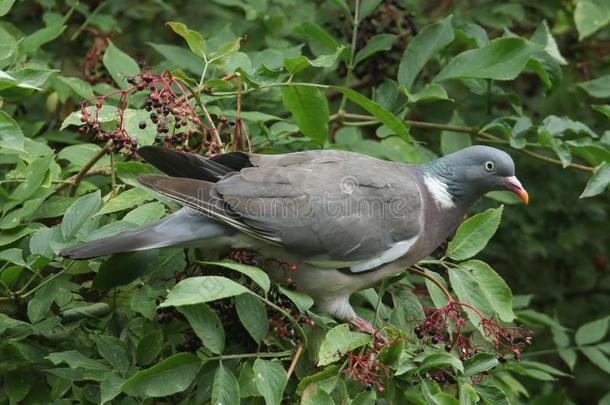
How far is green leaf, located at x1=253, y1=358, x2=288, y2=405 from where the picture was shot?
217cm

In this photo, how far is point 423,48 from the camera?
11.1 feet

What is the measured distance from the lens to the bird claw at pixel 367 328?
2.50 m

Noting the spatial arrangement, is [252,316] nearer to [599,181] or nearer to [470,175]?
[470,175]

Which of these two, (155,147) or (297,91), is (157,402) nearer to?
(155,147)

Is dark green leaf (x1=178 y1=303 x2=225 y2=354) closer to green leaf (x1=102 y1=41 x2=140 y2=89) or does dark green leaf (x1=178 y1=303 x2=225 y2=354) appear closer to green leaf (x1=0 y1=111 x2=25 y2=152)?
green leaf (x1=0 y1=111 x2=25 y2=152)

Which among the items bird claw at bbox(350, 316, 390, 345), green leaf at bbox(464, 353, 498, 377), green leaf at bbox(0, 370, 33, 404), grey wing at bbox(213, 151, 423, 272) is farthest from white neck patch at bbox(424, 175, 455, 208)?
green leaf at bbox(0, 370, 33, 404)

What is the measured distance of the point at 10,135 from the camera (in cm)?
231

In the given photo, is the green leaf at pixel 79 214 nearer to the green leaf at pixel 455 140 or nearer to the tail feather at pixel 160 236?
the tail feather at pixel 160 236

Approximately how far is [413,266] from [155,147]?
0.97 m

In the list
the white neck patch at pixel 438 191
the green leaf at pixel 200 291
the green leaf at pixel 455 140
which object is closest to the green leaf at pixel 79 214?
the green leaf at pixel 200 291

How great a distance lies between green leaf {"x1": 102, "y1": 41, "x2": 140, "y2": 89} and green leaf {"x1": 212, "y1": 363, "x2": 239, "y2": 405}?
1241mm

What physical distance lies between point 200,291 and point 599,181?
1.68 meters

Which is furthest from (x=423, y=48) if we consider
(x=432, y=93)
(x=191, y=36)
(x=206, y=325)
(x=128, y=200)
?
(x=206, y=325)

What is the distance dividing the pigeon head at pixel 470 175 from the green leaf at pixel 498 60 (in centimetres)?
26
